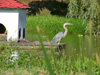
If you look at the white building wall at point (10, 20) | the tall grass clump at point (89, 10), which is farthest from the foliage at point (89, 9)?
the white building wall at point (10, 20)

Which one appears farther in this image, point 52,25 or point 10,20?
point 52,25

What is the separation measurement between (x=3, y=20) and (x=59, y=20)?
9756 millimetres

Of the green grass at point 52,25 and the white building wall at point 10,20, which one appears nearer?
the white building wall at point 10,20

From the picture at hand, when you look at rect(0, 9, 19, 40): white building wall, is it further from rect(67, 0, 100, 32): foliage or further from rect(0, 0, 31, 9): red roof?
rect(67, 0, 100, 32): foliage

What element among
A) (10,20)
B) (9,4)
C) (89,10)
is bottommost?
(10,20)

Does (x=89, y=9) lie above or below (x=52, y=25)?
above

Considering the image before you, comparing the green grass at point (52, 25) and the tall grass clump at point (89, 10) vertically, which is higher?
the tall grass clump at point (89, 10)

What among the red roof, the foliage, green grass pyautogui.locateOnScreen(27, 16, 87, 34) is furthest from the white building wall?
green grass pyautogui.locateOnScreen(27, 16, 87, 34)

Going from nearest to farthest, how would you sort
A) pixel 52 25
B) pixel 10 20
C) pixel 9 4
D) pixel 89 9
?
pixel 10 20
pixel 9 4
pixel 89 9
pixel 52 25

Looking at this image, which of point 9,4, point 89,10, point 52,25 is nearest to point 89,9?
point 89,10

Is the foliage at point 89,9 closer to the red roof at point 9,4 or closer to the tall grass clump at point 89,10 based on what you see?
the tall grass clump at point 89,10

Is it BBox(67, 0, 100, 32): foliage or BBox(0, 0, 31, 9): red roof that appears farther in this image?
BBox(67, 0, 100, 32): foliage

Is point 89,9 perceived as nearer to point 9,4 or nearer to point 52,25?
point 9,4

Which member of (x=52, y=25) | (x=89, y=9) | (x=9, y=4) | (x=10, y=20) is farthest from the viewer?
(x=52, y=25)
